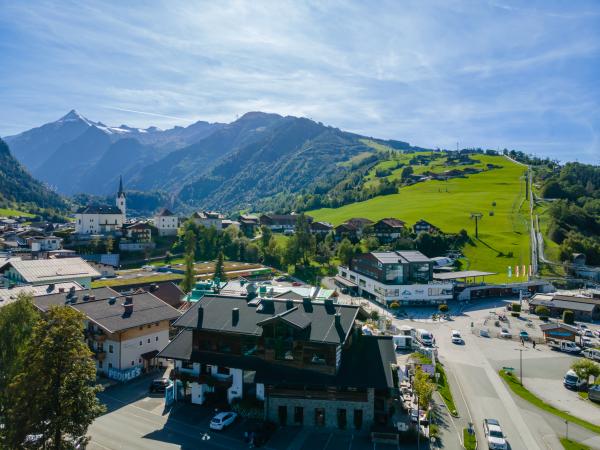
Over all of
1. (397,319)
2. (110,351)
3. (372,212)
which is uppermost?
(372,212)

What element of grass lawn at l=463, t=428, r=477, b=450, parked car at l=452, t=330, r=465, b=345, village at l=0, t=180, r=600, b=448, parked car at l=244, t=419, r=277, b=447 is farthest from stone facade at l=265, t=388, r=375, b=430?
parked car at l=452, t=330, r=465, b=345

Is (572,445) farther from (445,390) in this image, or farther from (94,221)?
(94,221)

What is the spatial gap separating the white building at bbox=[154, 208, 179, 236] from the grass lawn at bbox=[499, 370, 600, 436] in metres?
117

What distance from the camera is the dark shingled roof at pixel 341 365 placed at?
33.8 metres

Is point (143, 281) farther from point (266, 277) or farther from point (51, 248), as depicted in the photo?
point (51, 248)

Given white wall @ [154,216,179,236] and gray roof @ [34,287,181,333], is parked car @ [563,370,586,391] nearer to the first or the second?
gray roof @ [34,287,181,333]

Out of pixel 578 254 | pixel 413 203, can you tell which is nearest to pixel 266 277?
pixel 578 254

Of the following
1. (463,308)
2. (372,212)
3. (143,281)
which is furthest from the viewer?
(372,212)

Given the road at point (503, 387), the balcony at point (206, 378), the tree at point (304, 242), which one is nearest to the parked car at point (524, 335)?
the road at point (503, 387)

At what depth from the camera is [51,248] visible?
4764 inches

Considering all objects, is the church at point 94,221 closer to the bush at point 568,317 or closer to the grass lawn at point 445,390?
the grass lawn at point 445,390

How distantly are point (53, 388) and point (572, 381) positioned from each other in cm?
4809

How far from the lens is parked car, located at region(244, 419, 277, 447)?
102 feet

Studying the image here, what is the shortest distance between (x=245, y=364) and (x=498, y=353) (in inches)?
1491
